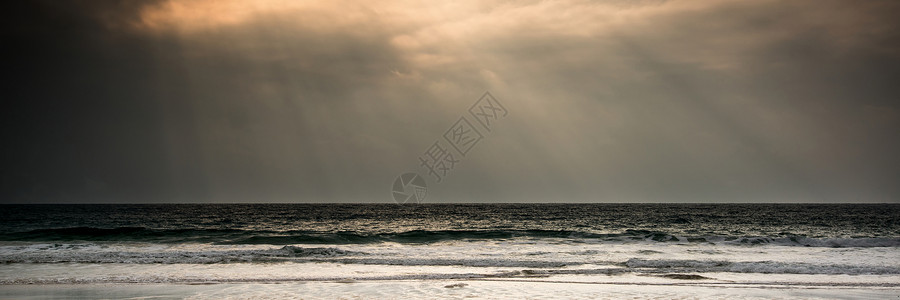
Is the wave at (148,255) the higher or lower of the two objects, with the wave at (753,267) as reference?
higher

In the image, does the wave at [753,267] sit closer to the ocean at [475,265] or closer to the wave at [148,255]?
the ocean at [475,265]

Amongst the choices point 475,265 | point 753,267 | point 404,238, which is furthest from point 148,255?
point 753,267

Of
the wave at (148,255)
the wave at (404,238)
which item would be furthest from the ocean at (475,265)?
the wave at (404,238)

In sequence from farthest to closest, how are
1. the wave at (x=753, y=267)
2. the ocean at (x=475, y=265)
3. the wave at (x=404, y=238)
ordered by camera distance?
the wave at (x=404, y=238)
the wave at (x=753, y=267)
the ocean at (x=475, y=265)

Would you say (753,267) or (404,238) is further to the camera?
(404,238)

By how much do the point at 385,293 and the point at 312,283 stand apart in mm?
3425

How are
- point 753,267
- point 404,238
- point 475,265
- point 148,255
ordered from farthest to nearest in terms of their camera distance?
point 404,238, point 148,255, point 475,265, point 753,267

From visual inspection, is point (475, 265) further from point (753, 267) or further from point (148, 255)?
point (148, 255)

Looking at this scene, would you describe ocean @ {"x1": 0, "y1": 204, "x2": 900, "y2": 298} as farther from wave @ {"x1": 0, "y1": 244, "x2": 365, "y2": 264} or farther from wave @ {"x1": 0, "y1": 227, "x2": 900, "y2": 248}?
wave @ {"x1": 0, "y1": 227, "x2": 900, "y2": 248}

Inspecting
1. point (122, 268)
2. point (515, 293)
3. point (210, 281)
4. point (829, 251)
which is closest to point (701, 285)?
point (515, 293)

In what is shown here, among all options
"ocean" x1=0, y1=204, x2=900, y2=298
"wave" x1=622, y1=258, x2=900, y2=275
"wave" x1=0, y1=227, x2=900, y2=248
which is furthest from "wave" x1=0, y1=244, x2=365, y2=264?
"wave" x1=622, y1=258, x2=900, y2=275

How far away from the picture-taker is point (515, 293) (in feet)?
52.2

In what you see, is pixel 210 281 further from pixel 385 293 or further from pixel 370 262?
pixel 370 262

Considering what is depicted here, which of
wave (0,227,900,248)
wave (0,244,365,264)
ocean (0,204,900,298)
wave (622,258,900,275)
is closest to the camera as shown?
ocean (0,204,900,298)
